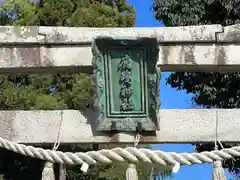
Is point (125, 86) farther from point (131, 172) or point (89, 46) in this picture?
point (131, 172)

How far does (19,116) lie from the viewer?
145 inches

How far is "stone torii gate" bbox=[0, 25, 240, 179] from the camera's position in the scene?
3.62 meters

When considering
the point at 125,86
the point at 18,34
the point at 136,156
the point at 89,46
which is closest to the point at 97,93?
the point at 125,86

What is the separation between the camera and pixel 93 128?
3.60 meters

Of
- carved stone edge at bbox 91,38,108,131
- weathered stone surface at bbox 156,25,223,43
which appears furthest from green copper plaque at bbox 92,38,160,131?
weathered stone surface at bbox 156,25,223,43

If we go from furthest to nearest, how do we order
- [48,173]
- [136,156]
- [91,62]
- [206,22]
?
[206,22] < [91,62] < [48,173] < [136,156]

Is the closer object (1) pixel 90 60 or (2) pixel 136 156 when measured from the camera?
(2) pixel 136 156

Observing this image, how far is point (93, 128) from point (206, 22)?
540cm

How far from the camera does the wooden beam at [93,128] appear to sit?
142 inches

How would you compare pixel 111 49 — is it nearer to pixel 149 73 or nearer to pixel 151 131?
pixel 149 73

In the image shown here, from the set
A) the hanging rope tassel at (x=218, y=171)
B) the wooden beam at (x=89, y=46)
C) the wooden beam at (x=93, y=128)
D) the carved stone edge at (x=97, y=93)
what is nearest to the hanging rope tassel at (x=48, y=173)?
the wooden beam at (x=93, y=128)

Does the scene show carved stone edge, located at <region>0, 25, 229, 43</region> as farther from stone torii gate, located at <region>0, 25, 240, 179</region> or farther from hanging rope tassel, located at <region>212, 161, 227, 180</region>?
hanging rope tassel, located at <region>212, 161, 227, 180</region>

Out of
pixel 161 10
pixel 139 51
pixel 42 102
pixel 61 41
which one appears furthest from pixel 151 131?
pixel 42 102

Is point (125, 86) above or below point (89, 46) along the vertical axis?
below
